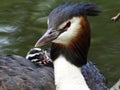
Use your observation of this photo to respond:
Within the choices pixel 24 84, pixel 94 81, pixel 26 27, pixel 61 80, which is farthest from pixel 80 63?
pixel 26 27

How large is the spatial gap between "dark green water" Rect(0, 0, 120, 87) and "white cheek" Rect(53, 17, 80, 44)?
224 centimetres

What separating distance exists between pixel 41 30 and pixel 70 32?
130 inches

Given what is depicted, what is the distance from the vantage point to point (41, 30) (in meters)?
8.86

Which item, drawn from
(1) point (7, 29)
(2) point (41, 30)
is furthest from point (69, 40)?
(1) point (7, 29)

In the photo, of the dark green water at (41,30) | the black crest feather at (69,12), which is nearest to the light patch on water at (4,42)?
the dark green water at (41,30)

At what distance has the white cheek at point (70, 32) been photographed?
5.52m

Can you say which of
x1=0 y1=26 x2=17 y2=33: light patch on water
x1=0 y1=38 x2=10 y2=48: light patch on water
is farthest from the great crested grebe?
x1=0 y1=26 x2=17 y2=33: light patch on water

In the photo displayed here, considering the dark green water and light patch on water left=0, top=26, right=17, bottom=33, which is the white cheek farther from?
light patch on water left=0, top=26, right=17, bottom=33

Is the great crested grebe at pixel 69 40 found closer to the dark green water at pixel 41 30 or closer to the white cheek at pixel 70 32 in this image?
the white cheek at pixel 70 32

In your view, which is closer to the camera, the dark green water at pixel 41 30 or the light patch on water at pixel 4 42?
the dark green water at pixel 41 30

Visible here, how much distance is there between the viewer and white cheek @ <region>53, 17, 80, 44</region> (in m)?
5.52

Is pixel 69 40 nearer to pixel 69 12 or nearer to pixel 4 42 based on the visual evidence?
pixel 69 12

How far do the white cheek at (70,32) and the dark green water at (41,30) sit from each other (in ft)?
7.34

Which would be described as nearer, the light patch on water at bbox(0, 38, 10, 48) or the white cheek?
the white cheek
